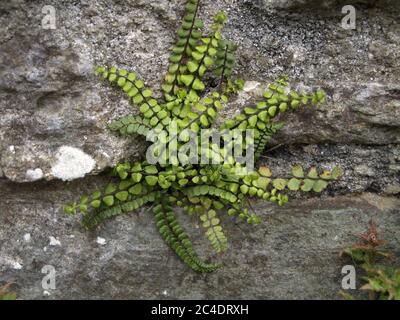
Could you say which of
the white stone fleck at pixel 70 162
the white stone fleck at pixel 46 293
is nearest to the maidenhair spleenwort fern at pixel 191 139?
the white stone fleck at pixel 70 162

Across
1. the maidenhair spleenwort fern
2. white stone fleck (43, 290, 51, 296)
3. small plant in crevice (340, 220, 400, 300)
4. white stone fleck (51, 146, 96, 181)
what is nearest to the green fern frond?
the maidenhair spleenwort fern

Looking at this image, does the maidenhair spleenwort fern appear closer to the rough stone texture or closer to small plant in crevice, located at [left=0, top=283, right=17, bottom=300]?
the rough stone texture

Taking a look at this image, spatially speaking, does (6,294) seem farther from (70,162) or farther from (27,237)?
(70,162)

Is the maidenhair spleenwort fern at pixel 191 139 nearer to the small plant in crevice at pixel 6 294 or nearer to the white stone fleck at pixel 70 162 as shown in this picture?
the white stone fleck at pixel 70 162

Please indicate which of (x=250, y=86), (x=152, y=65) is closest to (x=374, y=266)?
(x=250, y=86)

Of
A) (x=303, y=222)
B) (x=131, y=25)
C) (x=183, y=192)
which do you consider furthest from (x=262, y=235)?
(x=131, y=25)

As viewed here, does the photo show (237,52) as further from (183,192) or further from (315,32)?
(183,192)
